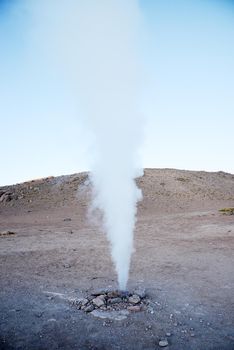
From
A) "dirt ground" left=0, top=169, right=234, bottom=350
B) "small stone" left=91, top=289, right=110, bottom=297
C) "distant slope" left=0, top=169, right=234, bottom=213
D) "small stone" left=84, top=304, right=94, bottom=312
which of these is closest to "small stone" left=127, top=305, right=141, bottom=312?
"dirt ground" left=0, top=169, right=234, bottom=350

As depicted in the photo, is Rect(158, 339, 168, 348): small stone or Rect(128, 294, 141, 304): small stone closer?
Rect(158, 339, 168, 348): small stone

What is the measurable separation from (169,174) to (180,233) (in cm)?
3476

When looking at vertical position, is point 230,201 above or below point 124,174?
above

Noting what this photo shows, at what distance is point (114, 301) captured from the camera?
26.2 feet

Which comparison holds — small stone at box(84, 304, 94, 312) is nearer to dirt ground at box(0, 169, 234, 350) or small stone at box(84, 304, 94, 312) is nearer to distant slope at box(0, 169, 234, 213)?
dirt ground at box(0, 169, 234, 350)

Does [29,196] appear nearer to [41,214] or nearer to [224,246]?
[41,214]

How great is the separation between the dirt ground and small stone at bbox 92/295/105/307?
0.48 meters

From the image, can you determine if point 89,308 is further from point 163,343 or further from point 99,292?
point 163,343

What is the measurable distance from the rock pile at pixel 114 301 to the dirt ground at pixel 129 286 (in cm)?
21

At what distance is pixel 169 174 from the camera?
5400cm

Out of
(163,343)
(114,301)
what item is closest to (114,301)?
(114,301)

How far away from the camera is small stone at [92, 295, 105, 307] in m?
7.89

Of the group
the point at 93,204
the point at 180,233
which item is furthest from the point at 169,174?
the point at 180,233

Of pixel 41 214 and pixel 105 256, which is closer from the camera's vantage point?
pixel 105 256
